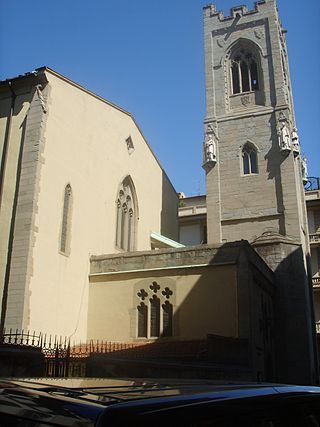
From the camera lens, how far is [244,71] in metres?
32.7

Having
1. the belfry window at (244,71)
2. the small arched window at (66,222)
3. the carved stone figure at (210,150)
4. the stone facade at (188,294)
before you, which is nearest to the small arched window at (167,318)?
the stone facade at (188,294)

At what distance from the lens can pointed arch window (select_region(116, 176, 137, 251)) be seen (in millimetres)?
23156

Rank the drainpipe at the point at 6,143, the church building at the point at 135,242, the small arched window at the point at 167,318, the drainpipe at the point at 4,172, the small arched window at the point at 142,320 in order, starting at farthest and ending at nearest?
the small arched window at the point at 142,320
the small arched window at the point at 167,318
the drainpipe at the point at 6,143
the church building at the point at 135,242
the drainpipe at the point at 4,172

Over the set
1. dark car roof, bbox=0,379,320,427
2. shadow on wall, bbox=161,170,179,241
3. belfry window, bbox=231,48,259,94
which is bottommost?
dark car roof, bbox=0,379,320,427

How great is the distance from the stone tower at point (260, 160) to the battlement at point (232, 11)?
0.07 meters

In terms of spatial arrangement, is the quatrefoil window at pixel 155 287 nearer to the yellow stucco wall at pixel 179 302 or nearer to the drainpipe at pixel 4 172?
the yellow stucco wall at pixel 179 302

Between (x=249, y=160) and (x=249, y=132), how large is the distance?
1.84 meters

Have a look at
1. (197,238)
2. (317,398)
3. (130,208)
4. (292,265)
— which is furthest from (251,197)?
(317,398)

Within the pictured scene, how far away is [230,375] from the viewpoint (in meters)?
13.8

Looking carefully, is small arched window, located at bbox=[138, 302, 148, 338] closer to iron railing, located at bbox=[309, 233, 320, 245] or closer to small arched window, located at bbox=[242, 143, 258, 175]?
small arched window, located at bbox=[242, 143, 258, 175]

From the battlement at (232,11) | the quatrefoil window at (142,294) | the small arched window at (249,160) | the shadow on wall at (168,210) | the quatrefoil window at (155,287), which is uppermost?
the battlement at (232,11)

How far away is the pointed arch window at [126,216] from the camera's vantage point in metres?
23.2

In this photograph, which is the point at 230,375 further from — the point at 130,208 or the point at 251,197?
the point at 251,197

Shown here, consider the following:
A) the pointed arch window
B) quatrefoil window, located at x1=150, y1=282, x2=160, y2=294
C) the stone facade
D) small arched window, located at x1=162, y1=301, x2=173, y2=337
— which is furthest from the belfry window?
small arched window, located at x1=162, y1=301, x2=173, y2=337
